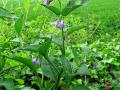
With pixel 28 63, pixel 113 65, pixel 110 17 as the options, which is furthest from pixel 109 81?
pixel 110 17

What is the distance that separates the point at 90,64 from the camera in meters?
3.42

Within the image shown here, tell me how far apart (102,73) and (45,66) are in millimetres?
1162

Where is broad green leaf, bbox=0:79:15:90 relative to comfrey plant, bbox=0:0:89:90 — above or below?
below

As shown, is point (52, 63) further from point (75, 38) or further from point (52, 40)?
→ point (75, 38)

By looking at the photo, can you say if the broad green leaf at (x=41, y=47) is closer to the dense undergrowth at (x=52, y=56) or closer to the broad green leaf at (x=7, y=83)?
the dense undergrowth at (x=52, y=56)

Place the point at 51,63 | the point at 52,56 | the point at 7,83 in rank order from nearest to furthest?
the point at 7,83 < the point at 51,63 < the point at 52,56

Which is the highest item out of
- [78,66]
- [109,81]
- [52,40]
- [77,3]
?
[77,3]

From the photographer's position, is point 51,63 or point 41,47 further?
point 51,63

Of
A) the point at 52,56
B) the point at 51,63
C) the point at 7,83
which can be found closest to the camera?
the point at 7,83

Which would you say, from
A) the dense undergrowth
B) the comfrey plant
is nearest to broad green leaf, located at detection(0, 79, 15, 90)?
the dense undergrowth

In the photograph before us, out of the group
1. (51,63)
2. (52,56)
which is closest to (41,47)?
(51,63)

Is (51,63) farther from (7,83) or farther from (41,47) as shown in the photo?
(7,83)

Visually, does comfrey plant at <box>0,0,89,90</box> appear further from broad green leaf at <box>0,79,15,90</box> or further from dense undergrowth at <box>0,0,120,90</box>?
broad green leaf at <box>0,79,15,90</box>

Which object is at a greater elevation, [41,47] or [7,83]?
[41,47]
